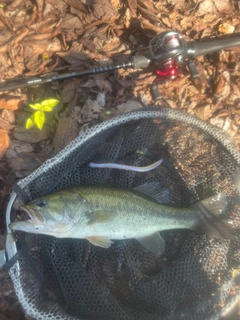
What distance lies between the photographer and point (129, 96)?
4078 millimetres

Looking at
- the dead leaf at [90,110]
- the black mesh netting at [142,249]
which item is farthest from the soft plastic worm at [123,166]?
the dead leaf at [90,110]

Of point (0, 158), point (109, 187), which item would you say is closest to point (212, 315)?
point (109, 187)

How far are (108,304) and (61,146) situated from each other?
1803 mm

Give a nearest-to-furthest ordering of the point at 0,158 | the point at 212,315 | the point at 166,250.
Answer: the point at 212,315 → the point at 166,250 → the point at 0,158

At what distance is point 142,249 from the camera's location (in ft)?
11.5

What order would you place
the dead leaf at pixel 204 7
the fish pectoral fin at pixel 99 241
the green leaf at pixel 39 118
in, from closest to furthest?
the fish pectoral fin at pixel 99 241 → the green leaf at pixel 39 118 → the dead leaf at pixel 204 7

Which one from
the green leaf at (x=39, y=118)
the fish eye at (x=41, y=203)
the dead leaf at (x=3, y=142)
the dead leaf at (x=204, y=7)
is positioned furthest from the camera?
the dead leaf at (x=204, y=7)

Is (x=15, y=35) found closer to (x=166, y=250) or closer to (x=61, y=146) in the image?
(x=61, y=146)

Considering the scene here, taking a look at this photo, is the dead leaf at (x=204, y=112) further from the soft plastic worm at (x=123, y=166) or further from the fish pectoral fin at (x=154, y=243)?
the fish pectoral fin at (x=154, y=243)

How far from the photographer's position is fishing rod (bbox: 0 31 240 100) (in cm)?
351

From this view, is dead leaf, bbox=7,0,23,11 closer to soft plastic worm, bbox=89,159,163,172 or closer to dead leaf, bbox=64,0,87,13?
dead leaf, bbox=64,0,87,13

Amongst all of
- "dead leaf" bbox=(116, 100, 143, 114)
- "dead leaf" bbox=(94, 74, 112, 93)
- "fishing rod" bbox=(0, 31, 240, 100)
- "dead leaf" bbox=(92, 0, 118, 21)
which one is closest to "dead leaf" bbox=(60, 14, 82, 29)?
"dead leaf" bbox=(92, 0, 118, 21)

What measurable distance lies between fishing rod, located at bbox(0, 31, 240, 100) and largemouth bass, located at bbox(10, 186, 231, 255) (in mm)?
1323

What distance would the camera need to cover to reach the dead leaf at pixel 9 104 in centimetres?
386
